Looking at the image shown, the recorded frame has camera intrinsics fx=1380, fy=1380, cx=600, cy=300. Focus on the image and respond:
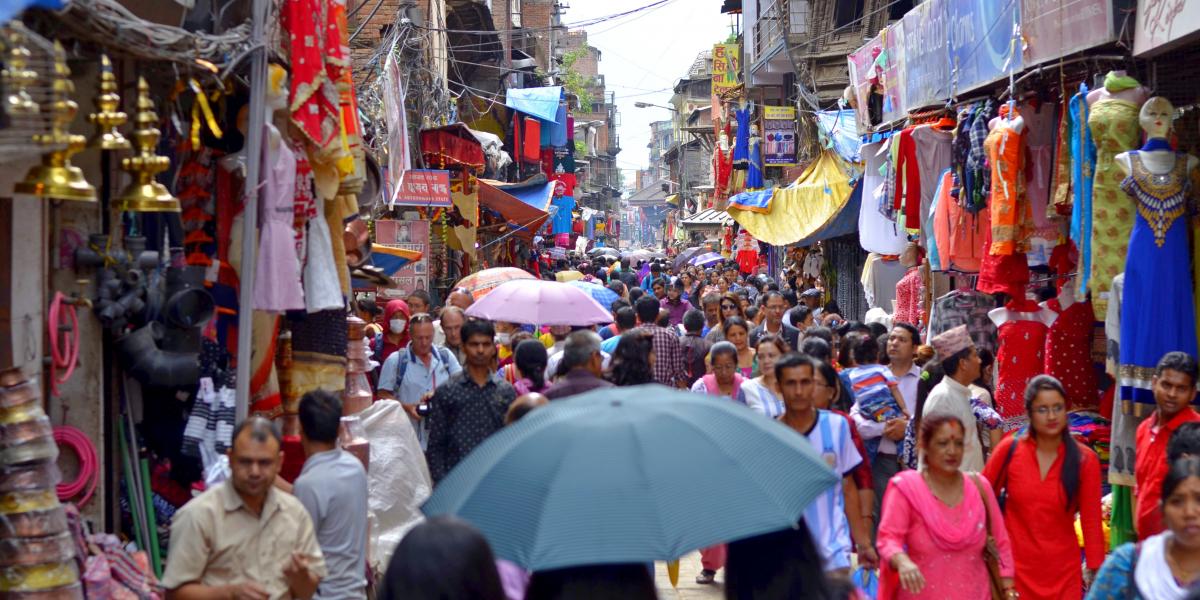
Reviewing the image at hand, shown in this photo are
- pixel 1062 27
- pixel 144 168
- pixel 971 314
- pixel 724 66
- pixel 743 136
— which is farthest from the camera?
pixel 724 66

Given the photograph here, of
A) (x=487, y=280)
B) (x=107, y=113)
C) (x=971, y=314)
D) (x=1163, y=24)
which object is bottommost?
(x=971, y=314)

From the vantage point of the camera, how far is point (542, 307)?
10.5m

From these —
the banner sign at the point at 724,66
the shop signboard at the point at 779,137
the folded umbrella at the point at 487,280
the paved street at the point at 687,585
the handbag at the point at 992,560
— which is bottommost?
the paved street at the point at 687,585

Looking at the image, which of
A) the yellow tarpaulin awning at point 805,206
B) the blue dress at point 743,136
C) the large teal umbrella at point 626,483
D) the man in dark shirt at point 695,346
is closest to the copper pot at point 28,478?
the large teal umbrella at point 626,483

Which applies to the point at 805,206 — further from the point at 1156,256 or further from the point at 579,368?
the point at 579,368

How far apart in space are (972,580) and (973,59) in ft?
18.1

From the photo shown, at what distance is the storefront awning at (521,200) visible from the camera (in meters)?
23.6

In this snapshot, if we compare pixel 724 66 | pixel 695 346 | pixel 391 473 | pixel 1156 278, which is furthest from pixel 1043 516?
pixel 724 66

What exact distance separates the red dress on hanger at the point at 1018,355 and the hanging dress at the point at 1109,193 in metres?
1.89

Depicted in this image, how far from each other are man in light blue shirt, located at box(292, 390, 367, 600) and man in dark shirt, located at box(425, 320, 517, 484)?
68.7 inches

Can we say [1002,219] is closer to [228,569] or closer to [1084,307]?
[1084,307]

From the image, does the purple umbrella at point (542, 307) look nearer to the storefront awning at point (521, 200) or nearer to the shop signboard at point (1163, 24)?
the shop signboard at point (1163, 24)

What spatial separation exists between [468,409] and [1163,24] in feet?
13.2

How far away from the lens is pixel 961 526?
5488mm
